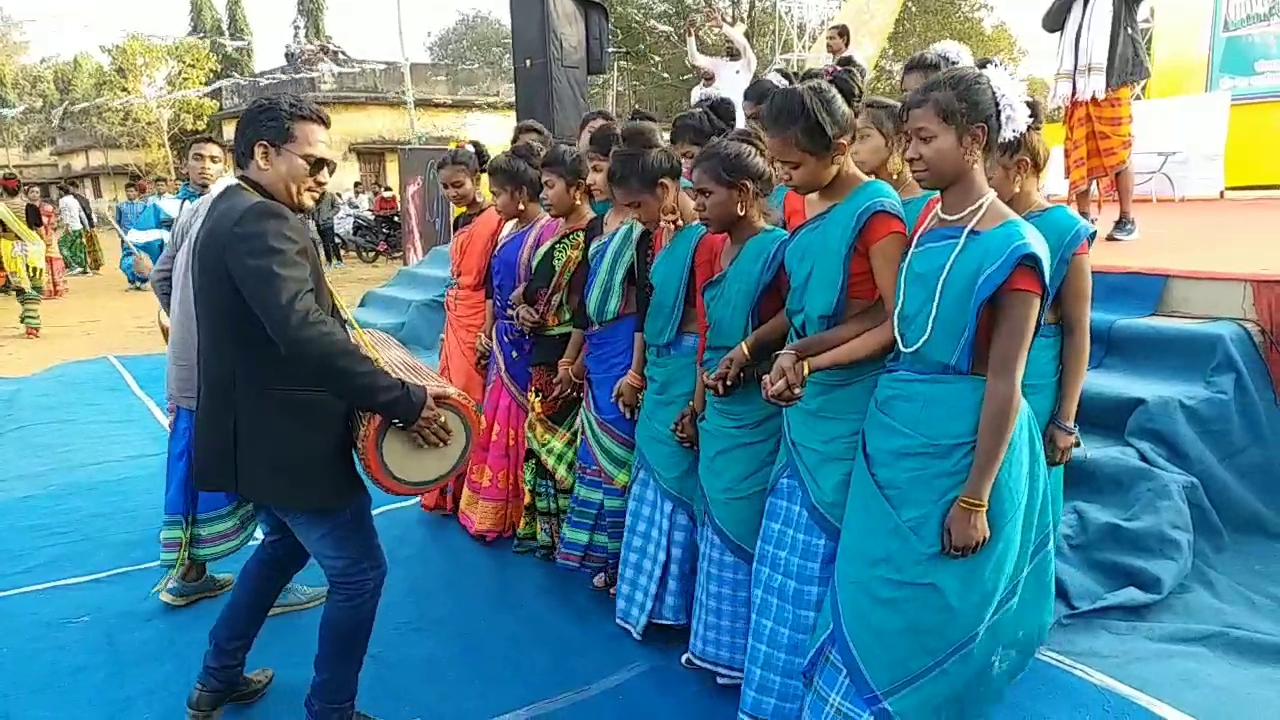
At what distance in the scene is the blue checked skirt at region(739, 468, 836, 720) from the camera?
221 cm

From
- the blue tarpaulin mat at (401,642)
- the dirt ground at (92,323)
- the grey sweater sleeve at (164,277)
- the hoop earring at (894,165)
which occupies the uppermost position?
the hoop earring at (894,165)

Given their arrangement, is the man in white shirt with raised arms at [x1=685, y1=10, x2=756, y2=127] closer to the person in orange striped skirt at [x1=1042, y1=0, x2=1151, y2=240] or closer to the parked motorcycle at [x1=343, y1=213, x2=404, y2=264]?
the person in orange striped skirt at [x1=1042, y1=0, x2=1151, y2=240]

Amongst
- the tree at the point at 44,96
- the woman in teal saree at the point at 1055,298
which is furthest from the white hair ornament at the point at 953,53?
the tree at the point at 44,96

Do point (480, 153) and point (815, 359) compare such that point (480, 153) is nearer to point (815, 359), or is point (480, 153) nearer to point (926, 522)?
point (815, 359)

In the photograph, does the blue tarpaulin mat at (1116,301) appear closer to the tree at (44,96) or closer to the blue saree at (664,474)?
the blue saree at (664,474)

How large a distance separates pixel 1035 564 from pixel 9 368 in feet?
31.0

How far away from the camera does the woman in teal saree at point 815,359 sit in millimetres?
2068

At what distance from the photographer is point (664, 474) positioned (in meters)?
2.82

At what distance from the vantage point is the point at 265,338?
2131 millimetres

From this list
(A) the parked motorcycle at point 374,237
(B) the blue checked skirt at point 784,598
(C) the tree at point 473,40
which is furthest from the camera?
(C) the tree at point 473,40

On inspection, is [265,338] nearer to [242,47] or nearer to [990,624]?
[990,624]

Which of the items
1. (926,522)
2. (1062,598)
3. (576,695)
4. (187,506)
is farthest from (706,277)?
(187,506)

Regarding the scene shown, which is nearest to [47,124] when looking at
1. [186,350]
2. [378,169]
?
[378,169]

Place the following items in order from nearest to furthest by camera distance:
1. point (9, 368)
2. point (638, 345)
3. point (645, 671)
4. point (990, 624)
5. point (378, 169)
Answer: point (990, 624) → point (645, 671) → point (638, 345) → point (9, 368) → point (378, 169)
